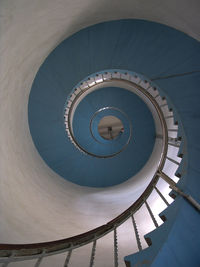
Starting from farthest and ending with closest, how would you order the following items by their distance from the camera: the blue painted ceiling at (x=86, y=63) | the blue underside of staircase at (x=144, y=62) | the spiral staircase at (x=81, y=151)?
the blue painted ceiling at (x=86, y=63) → the blue underside of staircase at (x=144, y=62) → the spiral staircase at (x=81, y=151)

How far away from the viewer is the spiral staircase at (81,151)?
2.81 m

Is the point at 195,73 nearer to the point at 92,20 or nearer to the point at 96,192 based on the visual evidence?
the point at 92,20

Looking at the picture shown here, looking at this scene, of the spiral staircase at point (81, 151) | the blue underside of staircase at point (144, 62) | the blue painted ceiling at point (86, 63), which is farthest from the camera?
the blue painted ceiling at point (86, 63)

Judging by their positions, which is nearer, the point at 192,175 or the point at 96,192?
the point at 192,175

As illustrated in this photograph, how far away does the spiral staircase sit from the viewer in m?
2.81

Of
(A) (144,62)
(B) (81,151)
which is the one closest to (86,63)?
(A) (144,62)

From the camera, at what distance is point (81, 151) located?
7.91m

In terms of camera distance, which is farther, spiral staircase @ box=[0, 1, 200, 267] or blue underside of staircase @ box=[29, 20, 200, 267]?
blue underside of staircase @ box=[29, 20, 200, 267]

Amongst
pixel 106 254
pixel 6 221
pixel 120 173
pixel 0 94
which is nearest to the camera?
pixel 0 94

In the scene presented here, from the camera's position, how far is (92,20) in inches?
183

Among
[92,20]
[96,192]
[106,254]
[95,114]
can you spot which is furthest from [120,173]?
[92,20]

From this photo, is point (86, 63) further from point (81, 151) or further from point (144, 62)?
point (81, 151)

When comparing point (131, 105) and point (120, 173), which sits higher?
point (131, 105)

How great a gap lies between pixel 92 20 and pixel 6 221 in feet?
16.9
